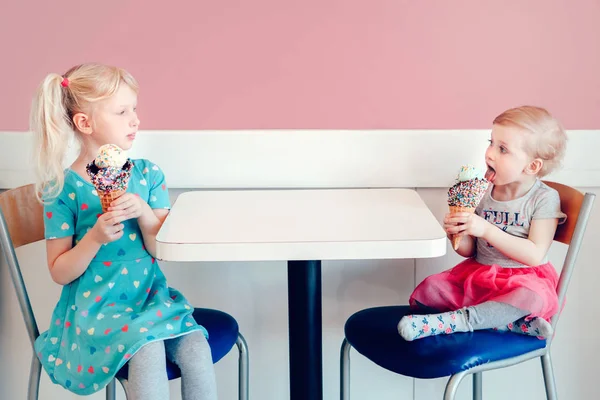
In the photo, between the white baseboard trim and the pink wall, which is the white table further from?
the pink wall

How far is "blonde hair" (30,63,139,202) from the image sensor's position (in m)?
1.52

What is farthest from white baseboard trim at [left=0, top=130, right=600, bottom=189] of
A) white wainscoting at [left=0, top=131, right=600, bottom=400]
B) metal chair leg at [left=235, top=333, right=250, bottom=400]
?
metal chair leg at [left=235, top=333, right=250, bottom=400]

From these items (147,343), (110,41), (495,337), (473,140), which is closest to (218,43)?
(110,41)

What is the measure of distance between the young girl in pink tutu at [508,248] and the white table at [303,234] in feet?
0.63

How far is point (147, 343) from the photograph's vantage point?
1360 mm

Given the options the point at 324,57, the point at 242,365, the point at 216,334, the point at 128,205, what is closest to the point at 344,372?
the point at 242,365

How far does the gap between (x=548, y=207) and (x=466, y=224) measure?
0.24 metres

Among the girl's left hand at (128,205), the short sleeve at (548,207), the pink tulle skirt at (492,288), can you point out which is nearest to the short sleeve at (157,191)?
the girl's left hand at (128,205)

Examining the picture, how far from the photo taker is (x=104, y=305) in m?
1.47

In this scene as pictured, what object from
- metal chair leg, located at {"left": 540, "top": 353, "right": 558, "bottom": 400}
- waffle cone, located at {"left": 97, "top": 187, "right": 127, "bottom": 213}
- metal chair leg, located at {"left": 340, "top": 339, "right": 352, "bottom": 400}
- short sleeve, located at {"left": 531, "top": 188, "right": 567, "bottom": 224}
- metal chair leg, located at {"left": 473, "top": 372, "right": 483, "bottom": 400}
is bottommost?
metal chair leg, located at {"left": 473, "top": 372, "right": 483, "bottom": 400}

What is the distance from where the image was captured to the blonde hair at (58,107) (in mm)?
1517

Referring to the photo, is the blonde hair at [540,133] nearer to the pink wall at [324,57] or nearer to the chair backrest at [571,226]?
the chair backrest at [571,226]

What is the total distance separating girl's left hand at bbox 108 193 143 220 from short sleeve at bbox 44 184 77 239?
18 cm

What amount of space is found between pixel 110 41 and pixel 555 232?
1.26 meters
